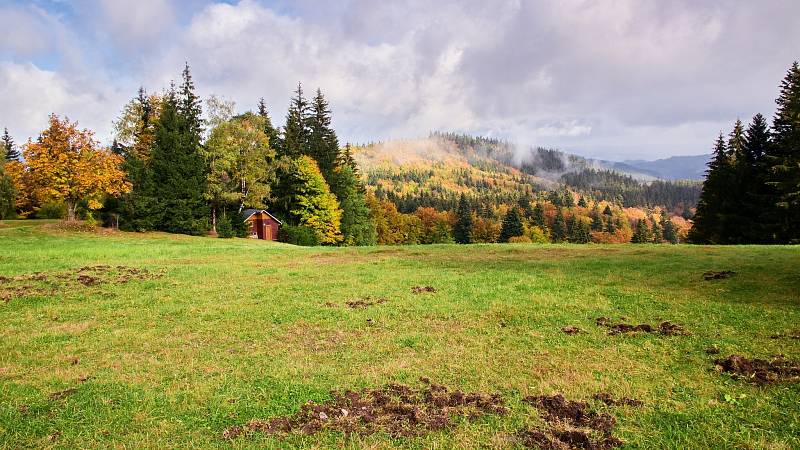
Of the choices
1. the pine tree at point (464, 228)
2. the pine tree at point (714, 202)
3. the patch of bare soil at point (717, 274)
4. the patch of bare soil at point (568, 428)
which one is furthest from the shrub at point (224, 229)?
the pine tree at point (464, 228)

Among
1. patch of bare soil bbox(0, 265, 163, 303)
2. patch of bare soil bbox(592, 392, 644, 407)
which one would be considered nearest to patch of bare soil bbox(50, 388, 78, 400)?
patch of bare soil bbox(592, 392, 644, 407)

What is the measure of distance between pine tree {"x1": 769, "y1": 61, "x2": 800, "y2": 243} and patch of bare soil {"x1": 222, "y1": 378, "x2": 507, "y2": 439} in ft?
144

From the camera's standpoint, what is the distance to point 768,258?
891 inches

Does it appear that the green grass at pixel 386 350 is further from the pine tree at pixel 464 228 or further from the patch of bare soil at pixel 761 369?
the pine tree at pixel 464 228

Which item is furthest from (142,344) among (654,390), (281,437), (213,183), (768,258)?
(213,183)

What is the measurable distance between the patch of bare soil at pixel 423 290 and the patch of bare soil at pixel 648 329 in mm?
6747

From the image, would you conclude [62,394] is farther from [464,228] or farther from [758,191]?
[464,228]

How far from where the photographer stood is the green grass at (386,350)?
6.83 meters

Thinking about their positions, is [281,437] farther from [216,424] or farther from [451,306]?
[451,306]

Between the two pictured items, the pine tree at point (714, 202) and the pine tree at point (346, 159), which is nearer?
the pine tree at point (714, 202)

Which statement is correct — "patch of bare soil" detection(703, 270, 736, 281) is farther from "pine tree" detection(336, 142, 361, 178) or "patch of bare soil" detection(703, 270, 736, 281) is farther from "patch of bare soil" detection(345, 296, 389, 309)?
"pine tree" detection(336, 142, 361, 178)

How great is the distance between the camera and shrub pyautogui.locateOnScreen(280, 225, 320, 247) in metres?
60.3

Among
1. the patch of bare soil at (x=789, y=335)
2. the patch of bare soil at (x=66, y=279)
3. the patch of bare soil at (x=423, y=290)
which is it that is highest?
the patch of bare soil at (x=66, y=279)

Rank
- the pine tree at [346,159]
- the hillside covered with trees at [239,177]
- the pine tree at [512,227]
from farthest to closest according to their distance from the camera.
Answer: the pine tree at [512,227], the pine tree at [346,159], the hillside covered with trees at [239,177]
